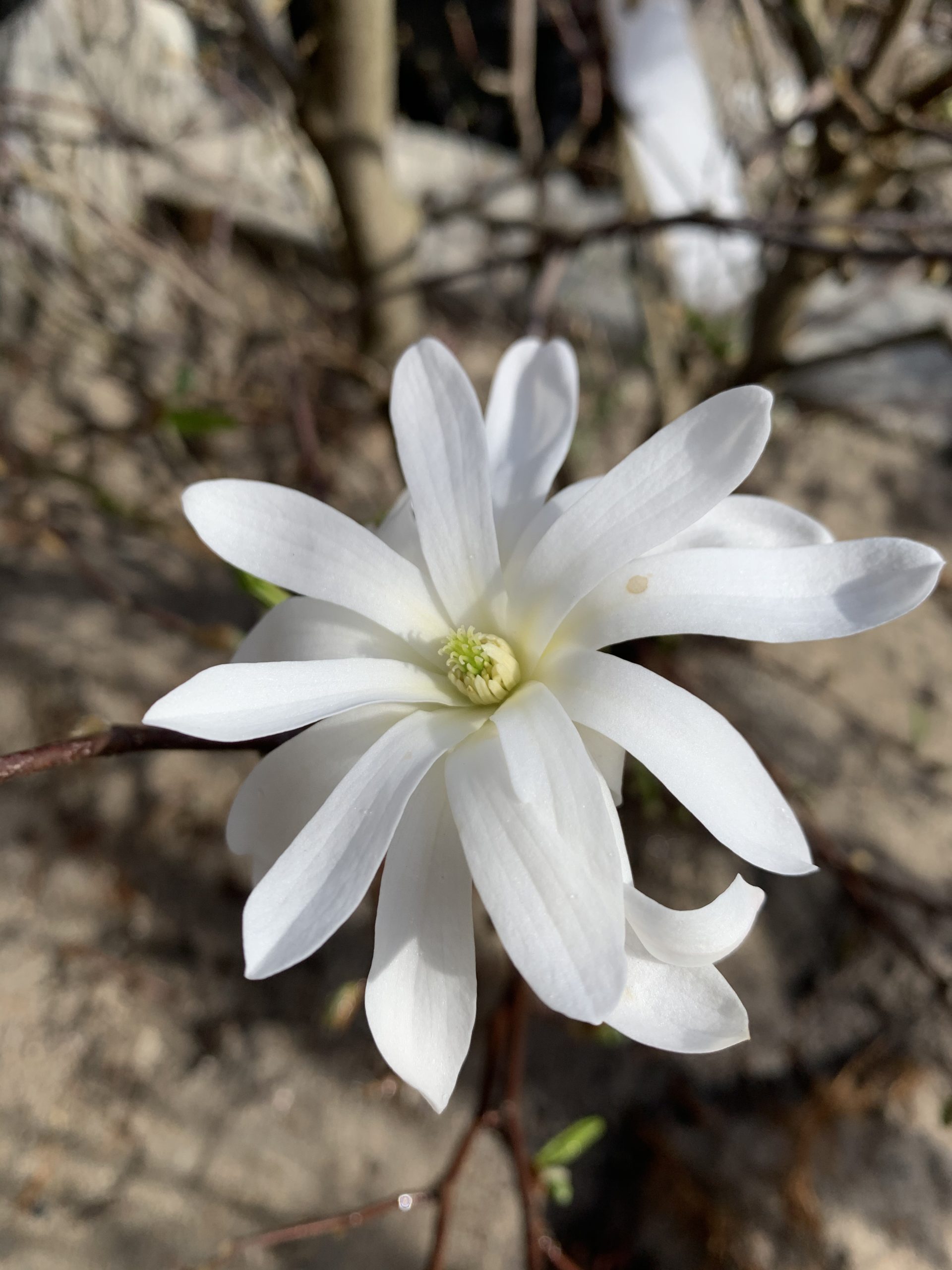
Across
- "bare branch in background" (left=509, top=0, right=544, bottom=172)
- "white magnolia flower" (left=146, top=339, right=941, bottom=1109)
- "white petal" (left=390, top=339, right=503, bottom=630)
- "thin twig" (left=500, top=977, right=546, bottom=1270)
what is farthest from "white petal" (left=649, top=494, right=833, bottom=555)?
"bare branch in background" (left=509, top=0, right=544, bottom=172)

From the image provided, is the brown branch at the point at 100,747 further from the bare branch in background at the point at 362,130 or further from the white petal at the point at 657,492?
the bare branch in background at the point at 362,130

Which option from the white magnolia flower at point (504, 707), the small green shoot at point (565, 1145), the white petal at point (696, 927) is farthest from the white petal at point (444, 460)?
the small green shoot at point (565, 1145)

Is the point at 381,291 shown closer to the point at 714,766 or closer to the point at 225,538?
the point at 225,538

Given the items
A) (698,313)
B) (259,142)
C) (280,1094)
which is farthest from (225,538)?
(259,142)

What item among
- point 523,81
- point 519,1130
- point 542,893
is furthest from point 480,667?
point 523,81

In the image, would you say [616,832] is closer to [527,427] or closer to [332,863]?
[332,863]

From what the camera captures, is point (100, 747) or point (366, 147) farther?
point (366, 147)
